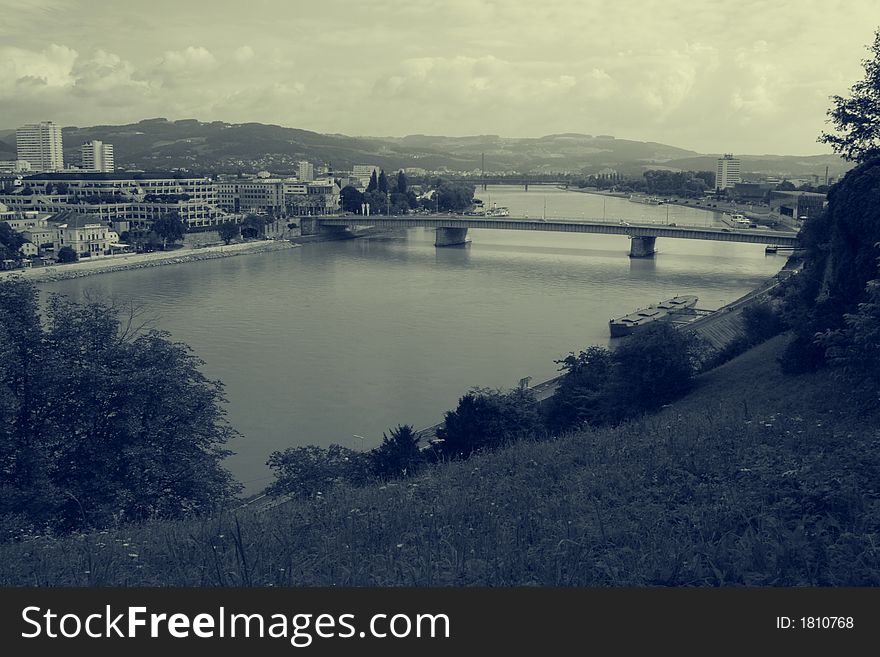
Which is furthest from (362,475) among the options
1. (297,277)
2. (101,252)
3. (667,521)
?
(101,252)

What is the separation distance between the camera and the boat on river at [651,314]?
317 inches

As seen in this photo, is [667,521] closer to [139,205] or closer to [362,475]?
[362,475]

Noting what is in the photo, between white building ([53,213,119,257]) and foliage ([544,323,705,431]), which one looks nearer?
foliage ([544,323,705,431])

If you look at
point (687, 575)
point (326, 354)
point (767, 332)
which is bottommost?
point (326, 354)

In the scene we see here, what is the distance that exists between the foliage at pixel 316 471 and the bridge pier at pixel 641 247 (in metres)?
12.3

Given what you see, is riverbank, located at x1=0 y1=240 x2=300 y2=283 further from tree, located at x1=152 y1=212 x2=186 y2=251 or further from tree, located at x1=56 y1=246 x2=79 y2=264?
tree, located at x1=152 y1=212 x2=186 y2=251

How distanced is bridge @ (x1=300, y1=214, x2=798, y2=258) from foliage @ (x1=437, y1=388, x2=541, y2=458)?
10049mm

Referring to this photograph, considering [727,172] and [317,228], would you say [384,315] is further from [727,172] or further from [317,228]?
[727,172]

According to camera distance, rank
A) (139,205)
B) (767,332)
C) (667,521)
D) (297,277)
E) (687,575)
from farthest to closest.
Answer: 1. (139,205)
2. (297,277)
3. (767,332)
4. (667,521)
5. (687,575)

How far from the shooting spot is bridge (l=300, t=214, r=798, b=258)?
15172 mm

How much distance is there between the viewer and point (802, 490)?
1.43 metres

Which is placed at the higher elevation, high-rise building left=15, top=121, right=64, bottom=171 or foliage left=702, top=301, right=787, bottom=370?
high-rise building left=15, top=121, right=64, bottom=171

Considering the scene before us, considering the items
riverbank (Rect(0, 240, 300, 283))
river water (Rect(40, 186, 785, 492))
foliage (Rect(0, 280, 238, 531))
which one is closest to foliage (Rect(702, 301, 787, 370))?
river water (Rect(40, 186, 785, 492))

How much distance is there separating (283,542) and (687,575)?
0.73 metres
